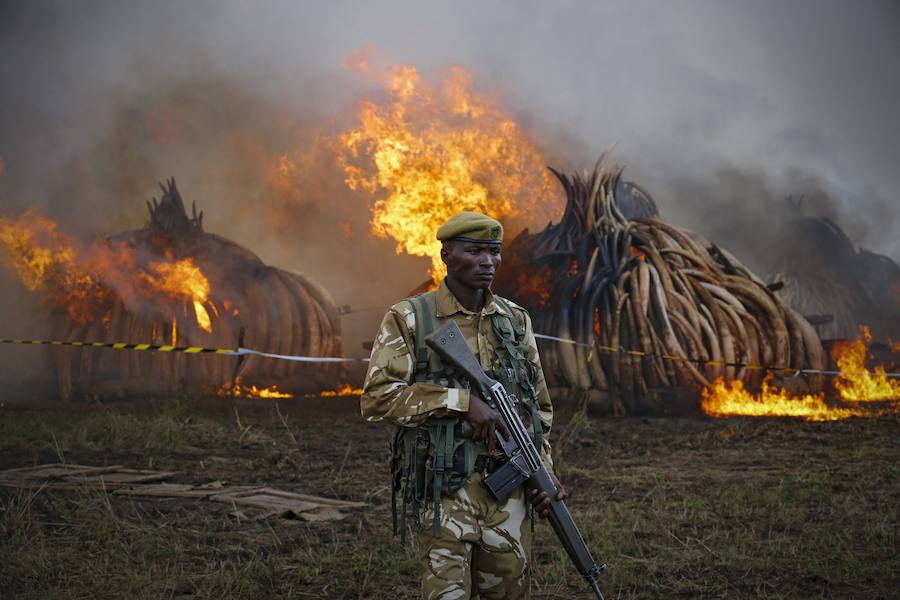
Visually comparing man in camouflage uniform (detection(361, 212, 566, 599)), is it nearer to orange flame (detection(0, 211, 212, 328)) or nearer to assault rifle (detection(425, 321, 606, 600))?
assault rifle (detection(425, 321, 606, 600))

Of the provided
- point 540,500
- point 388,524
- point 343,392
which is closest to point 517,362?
point 540,500

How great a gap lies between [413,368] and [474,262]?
0.46 m

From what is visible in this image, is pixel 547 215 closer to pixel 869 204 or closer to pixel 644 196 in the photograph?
pixel 644 196

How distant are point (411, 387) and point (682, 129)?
16.5 m

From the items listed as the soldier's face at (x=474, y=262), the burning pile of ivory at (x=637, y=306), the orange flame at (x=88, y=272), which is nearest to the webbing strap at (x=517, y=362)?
the soldier's face at (x=474, y=262)

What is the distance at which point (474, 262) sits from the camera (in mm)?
3287

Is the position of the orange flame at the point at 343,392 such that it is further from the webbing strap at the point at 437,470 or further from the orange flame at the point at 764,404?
the webbing strap at the point at 437,470

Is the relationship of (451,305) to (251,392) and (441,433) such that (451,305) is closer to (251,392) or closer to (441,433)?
(441,433)

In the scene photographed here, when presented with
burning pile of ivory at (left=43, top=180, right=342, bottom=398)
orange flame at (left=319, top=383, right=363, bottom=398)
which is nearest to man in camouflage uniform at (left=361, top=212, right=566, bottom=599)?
burning pile of ivory at (left=43, top=180, right=342, bottom=398)

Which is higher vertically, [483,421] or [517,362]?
[517,362]

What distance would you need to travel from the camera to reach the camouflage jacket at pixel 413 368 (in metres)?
3.10

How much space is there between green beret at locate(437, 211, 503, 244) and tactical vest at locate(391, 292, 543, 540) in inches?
10.7

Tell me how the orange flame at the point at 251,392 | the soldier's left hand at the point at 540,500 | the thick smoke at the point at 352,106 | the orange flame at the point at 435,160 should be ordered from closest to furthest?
the soldier's left hand at the point at 540,500 → the orange flame at the point at 251,392 → the orange flame at the point at 435,160 → the thick smoke at the point at 352,106

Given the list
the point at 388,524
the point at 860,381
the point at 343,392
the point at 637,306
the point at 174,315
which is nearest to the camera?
the point at 388,524
